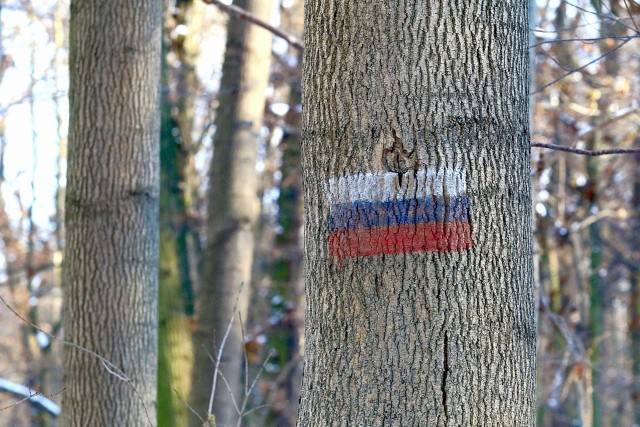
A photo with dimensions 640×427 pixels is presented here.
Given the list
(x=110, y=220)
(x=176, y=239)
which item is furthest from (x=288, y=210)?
(x=110, y=220)

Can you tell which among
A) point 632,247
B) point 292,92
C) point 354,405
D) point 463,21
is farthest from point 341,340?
point 632,247

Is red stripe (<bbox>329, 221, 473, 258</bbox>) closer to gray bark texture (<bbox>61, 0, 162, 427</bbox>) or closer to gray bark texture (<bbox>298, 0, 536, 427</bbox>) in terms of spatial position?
gray bark texture (<bbox>298, 0, 536, 427</bbox>)

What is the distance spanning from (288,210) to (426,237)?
410 inches

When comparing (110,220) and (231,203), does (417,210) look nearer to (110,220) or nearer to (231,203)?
(110,220)

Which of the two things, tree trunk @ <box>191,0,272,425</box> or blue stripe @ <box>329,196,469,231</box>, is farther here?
tree trunk @ <box>191,0,272,425</box>

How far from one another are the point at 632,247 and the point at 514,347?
42.8ft

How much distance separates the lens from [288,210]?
40.3ft

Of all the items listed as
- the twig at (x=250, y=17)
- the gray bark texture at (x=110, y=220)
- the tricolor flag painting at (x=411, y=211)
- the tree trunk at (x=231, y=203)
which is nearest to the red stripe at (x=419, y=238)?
the tricolor flag painting at (x=411, y=211)

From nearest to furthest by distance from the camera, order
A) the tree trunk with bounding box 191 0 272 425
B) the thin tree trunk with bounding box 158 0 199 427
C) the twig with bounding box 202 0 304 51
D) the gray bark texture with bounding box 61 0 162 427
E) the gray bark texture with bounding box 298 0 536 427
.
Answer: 1. the gray bark texture with bounding box 298 0 536 427
2. the gray bark texture with bounding box 61 0 162 427
3. the twig with bounding box 202 0 304 51
4. the tree trunk with bounding box 191 0 272 425
5. the thin tree trunk with bounding box 158 0 199 427

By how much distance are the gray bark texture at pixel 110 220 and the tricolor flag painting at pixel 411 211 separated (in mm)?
2344

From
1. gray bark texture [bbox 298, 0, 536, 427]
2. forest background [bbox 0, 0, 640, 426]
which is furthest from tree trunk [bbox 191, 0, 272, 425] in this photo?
gray bark texture [bbox 298, 0, 536, 427]

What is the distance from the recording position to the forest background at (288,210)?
26.1ft

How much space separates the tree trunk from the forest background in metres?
0.13

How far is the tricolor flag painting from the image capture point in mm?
1900
